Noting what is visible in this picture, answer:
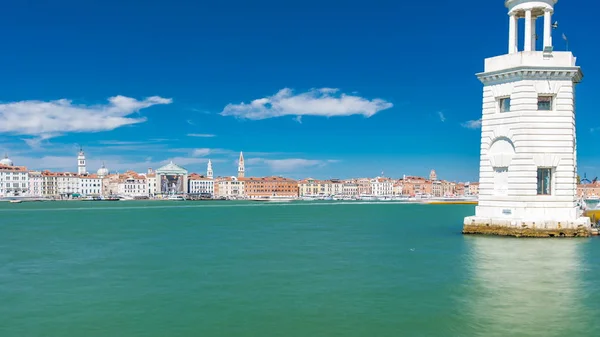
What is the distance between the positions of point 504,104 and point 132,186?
178098 millimetres

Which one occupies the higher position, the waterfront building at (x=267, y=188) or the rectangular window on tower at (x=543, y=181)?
the rectangular window on tower at (x=543, y=181)

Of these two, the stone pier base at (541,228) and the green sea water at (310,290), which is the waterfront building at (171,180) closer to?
the green sea water at (310,290)

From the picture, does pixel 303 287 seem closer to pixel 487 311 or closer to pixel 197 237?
pixel 487 311

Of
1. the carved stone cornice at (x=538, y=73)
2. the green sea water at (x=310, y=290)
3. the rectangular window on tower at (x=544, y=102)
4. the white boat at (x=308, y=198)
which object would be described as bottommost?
the white boat at (x=308, y=198)

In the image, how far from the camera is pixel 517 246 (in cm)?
2150

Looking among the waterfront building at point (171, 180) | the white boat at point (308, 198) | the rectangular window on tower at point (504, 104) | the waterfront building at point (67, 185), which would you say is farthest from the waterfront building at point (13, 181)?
the rectangular window on tower at point (504, 104)

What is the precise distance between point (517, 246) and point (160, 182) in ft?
592

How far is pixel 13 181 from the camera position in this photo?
15825 centimetres

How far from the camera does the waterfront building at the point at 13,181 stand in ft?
511

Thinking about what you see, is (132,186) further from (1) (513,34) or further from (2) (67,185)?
(1) (513,34)

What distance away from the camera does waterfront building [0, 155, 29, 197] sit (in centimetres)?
15579

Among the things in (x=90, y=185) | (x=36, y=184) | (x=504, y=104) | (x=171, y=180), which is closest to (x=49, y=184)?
(x=36, y=184)

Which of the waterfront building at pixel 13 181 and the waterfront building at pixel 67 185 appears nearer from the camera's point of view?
the waterfront building at pixel 13 181

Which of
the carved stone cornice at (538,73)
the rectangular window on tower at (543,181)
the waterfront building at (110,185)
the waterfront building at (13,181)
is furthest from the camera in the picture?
the waterfront building at (110,185)
